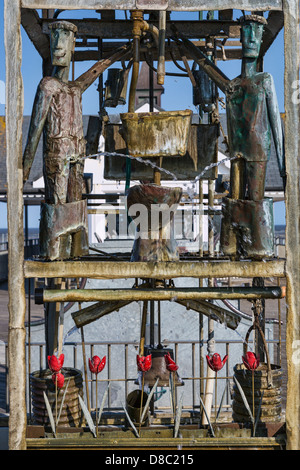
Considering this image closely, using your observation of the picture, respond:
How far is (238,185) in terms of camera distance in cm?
423

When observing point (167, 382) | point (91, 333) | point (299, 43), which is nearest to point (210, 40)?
point (299, 43)

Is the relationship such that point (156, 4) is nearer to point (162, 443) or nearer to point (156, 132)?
point (156, 132)

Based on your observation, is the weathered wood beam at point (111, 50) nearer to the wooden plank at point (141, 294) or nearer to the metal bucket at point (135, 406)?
the wooden plank at point (141, 294)

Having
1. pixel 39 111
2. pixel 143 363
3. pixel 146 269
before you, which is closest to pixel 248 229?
pixel 146 269

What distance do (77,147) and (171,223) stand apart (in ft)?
2.92

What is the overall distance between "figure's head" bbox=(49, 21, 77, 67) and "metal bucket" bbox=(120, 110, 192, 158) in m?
0.63

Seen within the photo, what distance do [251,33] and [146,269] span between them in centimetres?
180

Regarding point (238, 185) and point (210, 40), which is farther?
point (210, 40)

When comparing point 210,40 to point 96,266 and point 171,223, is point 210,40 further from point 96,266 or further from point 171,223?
point 96,266

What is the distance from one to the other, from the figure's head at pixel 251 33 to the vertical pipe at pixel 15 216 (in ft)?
5.03

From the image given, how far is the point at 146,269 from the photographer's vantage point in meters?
3.84

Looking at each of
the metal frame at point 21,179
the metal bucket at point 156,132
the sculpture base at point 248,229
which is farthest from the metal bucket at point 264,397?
the metal bucket at point 156,132
